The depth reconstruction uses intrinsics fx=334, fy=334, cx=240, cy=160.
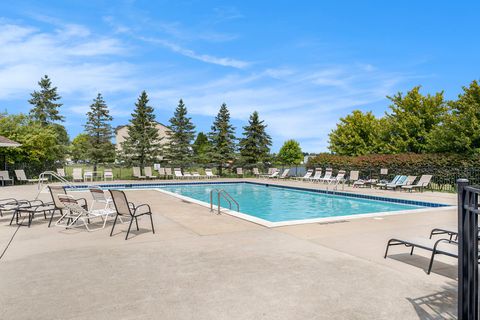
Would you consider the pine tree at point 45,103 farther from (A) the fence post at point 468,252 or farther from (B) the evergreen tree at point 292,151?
(A) the fence post at point 468,252

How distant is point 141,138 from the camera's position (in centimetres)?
2664

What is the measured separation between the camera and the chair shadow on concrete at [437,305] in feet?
9.47

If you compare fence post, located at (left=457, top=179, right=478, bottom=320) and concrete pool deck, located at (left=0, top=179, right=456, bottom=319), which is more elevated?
fence post, located at (left=457, top=179, right=478, bottom=320)

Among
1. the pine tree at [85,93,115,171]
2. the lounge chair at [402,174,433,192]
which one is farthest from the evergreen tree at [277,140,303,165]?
the lounge chair at [402,174,433,192]

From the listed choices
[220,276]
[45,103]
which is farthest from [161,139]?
[220,276]

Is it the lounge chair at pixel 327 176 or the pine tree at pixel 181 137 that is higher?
the pine tree at pixel 181 137

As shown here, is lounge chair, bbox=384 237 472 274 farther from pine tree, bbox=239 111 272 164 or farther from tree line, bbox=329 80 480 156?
pine tree, bbox=239 111 272 164

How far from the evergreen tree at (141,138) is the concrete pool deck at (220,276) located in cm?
2054

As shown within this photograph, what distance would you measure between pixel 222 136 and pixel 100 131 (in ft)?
34.4

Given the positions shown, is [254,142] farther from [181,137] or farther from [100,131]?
[100,131]

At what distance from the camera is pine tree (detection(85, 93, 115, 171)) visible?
27.0 meters

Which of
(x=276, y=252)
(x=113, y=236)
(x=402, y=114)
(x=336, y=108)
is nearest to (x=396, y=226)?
(x=276, y=252)

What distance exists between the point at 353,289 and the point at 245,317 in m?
1.30

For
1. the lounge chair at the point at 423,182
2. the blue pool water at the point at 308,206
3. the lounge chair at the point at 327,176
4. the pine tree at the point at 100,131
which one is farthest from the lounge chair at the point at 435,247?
the pine tree at the point at 100,131
